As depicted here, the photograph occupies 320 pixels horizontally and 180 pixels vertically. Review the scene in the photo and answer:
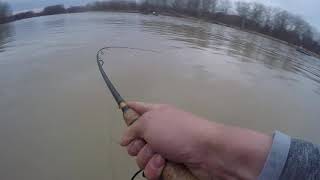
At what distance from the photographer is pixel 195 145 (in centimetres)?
117

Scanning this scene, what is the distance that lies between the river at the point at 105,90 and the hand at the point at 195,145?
438cm

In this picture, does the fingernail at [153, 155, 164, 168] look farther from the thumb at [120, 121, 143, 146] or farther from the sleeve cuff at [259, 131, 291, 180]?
the sleeve cuff at [259, 131, 291, 180]

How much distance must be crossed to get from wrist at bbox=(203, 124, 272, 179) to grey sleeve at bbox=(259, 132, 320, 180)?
0.03 meters

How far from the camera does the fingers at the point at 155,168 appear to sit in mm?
1245

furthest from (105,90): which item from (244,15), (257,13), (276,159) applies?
(257,13)

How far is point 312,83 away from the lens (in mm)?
12266

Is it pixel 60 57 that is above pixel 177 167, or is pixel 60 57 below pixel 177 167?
below

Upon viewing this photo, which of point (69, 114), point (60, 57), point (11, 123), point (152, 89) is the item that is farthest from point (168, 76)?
point (11, 123)

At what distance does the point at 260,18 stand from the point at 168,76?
1723cm

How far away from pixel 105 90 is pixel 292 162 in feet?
23.9

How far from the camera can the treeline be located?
829 inches

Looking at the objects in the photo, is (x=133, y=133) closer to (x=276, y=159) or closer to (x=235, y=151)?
(x=235, y=151)

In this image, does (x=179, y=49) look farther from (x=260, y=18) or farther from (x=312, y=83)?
(x=260, y=18)

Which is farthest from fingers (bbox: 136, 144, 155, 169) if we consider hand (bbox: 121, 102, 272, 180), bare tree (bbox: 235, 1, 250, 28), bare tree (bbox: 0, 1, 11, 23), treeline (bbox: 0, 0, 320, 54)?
bare tree (bbox: 235, 1, 250, 28)
